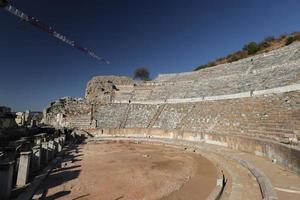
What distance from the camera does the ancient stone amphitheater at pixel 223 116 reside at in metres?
7.99

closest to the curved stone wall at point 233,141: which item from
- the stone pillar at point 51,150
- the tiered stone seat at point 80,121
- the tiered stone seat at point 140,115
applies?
the tiered stone seat at point 140,115

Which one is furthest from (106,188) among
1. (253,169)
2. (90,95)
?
(90,95)

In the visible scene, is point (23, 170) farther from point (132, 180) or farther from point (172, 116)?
point (172, 116)

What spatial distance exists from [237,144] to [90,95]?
2720 cm

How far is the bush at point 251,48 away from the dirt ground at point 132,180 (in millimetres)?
30899

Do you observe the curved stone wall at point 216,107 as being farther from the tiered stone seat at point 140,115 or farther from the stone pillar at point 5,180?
the stone pillar at point 5,180

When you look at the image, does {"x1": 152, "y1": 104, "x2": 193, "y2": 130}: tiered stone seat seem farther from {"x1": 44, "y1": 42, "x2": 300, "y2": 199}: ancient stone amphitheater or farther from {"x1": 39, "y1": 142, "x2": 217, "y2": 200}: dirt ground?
{"x1": 39, "y1": 142, "x2": 217, "y2": 200}: dirt ground

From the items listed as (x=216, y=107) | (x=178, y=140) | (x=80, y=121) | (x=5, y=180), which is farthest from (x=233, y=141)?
(x=80, y=121)

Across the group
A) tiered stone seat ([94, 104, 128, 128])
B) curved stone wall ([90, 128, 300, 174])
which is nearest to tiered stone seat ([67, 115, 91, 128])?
tiered stone seat ([94, 104, 128, 128])

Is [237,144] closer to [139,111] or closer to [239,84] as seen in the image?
[239,84]

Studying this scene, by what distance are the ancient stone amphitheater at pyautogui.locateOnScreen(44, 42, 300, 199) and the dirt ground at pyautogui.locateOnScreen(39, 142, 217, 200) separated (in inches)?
31.8

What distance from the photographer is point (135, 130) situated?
76.9 ft

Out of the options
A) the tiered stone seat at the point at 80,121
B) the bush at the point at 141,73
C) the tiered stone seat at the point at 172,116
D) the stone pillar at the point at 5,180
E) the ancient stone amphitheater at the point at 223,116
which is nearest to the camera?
the stone pillar at the point at 5,180

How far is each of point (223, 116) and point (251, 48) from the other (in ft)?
81.5
